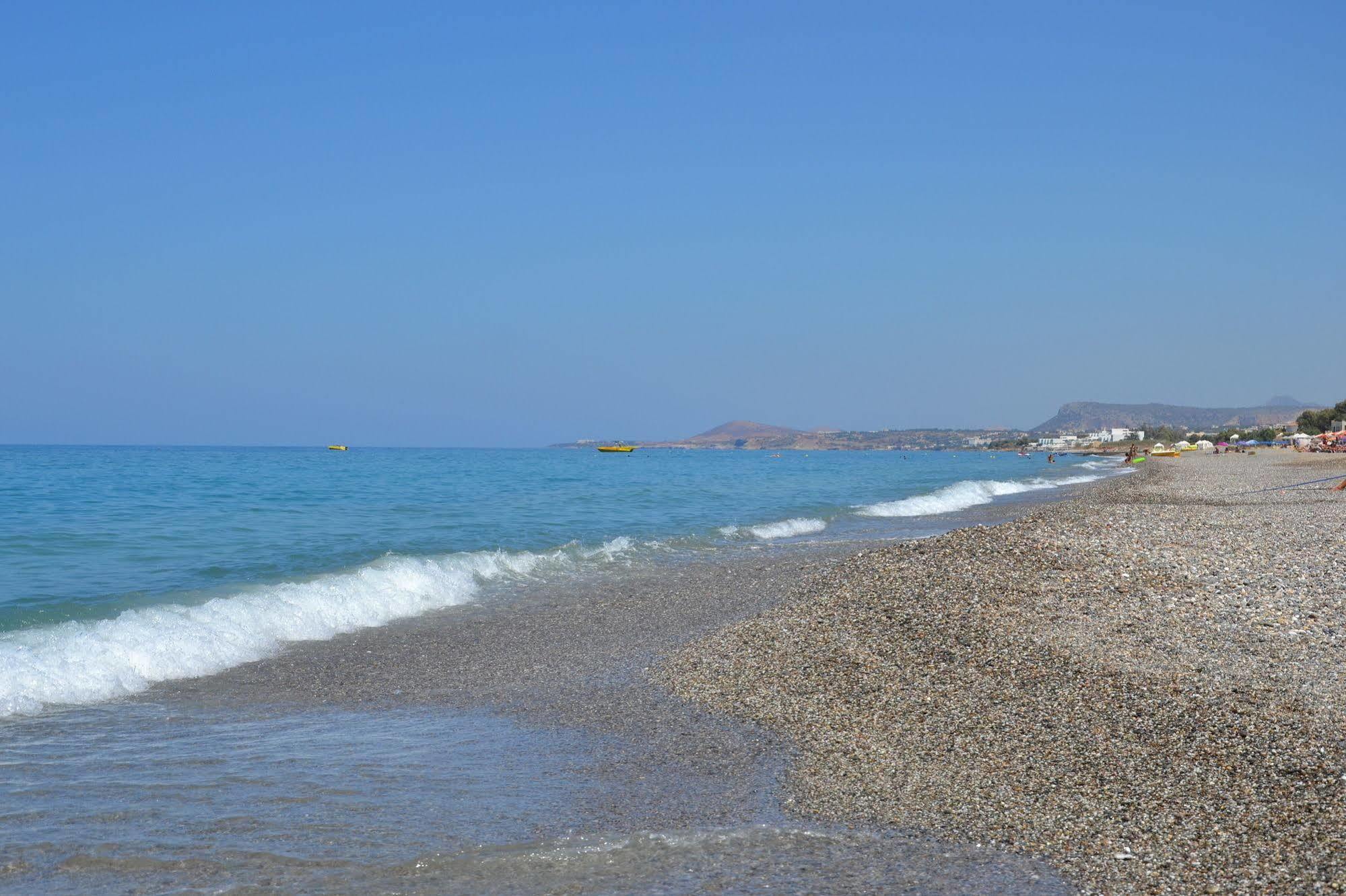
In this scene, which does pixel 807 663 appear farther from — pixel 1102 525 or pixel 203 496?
pixel 203 496

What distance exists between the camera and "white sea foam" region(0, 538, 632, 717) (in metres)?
9.40

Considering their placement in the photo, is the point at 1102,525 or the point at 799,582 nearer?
the point at 799,582

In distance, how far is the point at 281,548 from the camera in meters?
20.2

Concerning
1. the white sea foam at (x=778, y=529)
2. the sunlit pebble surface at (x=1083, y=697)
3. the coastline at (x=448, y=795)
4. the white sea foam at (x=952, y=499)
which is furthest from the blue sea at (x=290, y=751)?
the white sea foam at (x=952, y=499)

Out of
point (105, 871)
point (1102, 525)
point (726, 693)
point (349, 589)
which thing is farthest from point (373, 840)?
point (1102, 525)

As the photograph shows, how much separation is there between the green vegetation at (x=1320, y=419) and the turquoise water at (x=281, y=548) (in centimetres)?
8356

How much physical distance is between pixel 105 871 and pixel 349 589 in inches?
389

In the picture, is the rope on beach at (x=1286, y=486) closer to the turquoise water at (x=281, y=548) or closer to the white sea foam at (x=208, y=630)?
the turquoise water at (x=281, y=548)

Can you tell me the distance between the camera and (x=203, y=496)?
34812mm

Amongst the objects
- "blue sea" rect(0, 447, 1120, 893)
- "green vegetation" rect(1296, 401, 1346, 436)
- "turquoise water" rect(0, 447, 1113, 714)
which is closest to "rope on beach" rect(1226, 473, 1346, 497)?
"turquoise water" rect(0, 447, 1113, 714)

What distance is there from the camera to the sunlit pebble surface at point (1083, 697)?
215 inches

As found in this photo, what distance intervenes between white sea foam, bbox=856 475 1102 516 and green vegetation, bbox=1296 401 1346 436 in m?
70.8

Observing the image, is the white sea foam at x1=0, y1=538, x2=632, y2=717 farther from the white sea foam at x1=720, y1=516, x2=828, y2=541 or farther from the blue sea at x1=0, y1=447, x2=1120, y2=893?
the white sea foam at x1=720, y1=516, x2=828, y2=541

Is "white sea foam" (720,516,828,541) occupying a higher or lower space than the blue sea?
lower
